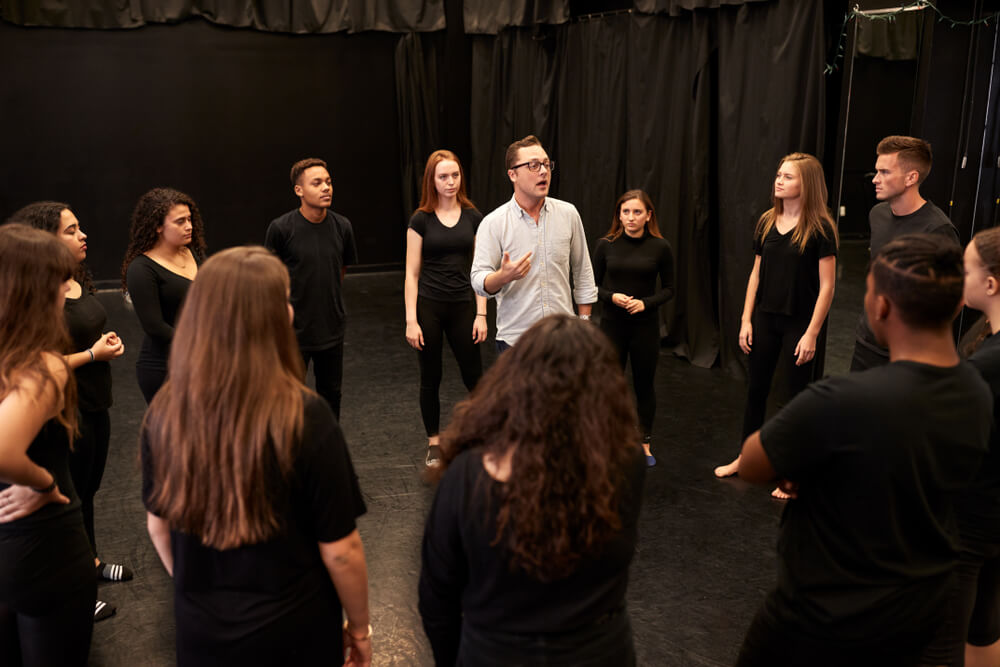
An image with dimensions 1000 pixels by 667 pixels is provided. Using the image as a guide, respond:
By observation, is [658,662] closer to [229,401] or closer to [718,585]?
[718,585]

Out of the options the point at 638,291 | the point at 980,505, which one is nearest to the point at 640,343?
the point at 638,291

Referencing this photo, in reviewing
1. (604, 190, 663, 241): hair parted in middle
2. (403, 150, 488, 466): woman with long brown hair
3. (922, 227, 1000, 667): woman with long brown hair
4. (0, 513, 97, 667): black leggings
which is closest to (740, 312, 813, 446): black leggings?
→ (604, 190, 663, 241): hair parted in middle

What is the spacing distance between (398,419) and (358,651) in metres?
3.00

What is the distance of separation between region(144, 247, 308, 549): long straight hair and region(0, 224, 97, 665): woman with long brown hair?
19.4 inches

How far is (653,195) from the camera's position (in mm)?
6145

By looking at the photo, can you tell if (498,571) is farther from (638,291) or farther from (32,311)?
(638,291)

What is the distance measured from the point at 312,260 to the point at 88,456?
1.29 metres

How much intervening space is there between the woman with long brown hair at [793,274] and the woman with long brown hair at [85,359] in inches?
108

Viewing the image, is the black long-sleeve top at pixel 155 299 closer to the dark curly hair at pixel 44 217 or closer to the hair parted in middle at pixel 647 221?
the dark curly hair at pixel 44 217

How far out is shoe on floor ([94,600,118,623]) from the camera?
2840 millimetres

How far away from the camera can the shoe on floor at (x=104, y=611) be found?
9.32 feet

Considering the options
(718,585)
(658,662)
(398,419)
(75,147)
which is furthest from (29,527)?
(75,147)

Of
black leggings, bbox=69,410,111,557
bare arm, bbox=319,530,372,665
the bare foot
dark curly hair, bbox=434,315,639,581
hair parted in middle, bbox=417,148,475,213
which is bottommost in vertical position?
the bare foot

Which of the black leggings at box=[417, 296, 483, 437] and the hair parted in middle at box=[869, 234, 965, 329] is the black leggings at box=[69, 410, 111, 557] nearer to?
the black leggings at box=[417, 296, 483, 437]
